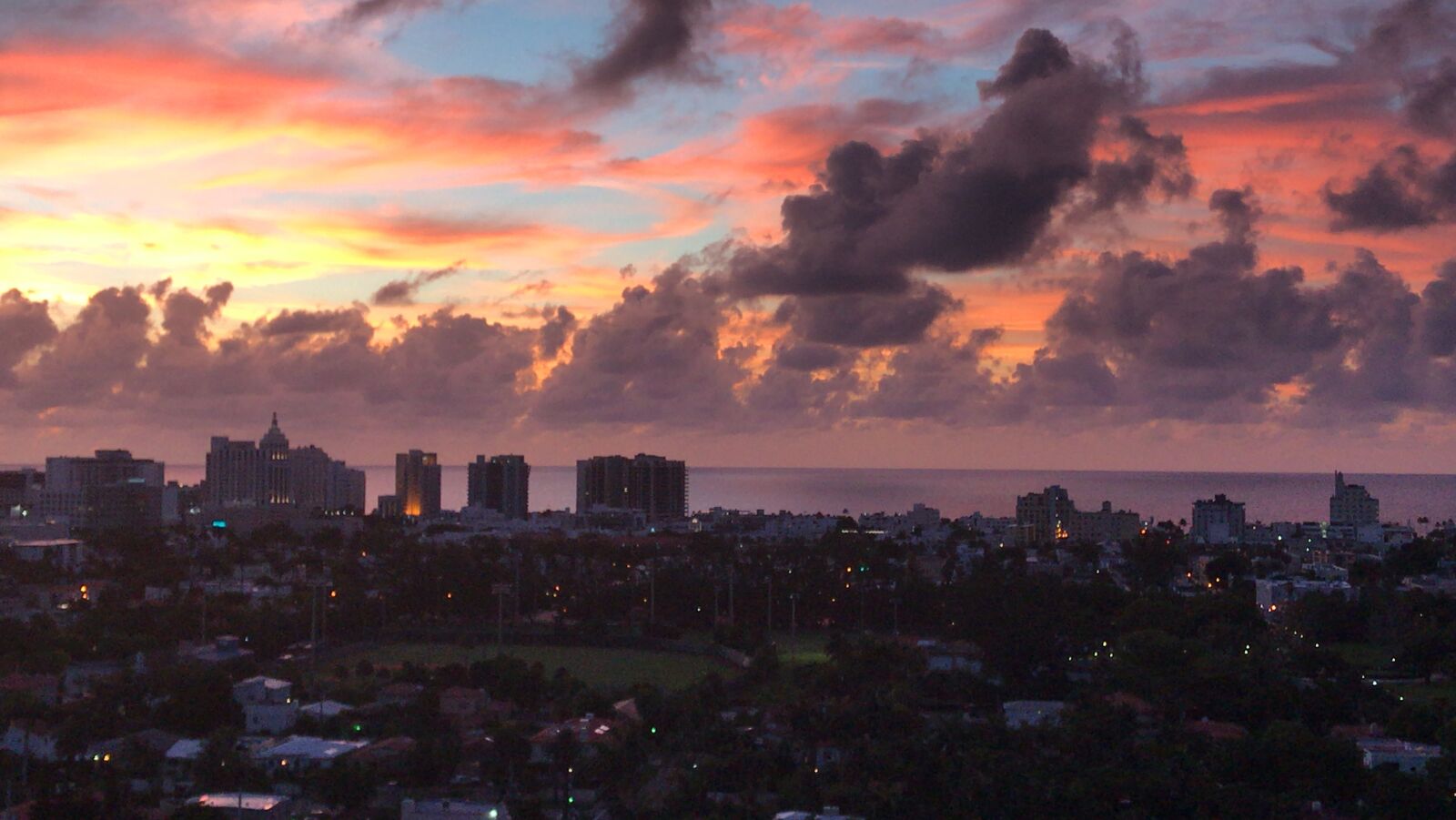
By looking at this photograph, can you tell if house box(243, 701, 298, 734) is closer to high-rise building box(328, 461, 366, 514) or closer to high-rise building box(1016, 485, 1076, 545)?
high-rise building box(1016, 485, 1076, 545)

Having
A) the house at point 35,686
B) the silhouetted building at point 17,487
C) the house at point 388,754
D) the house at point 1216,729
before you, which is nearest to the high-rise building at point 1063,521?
the house at point 1216,729

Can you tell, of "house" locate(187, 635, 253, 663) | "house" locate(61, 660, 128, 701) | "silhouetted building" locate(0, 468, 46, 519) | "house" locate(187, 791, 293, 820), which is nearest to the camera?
"house" locate(187, 791, 293, 820)

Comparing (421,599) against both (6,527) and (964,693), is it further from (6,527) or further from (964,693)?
(6,527)

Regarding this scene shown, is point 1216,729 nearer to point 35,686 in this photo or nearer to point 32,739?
point 32,739

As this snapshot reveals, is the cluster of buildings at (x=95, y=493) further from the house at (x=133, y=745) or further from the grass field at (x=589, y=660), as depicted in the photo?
the house at (x=133, y=745)

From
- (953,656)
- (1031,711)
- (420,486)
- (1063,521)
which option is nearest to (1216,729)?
(1031,711)

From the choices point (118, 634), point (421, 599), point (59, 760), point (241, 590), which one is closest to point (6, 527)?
point (241, 590)

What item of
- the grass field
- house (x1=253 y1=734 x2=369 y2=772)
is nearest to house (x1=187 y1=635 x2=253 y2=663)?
the grass field
